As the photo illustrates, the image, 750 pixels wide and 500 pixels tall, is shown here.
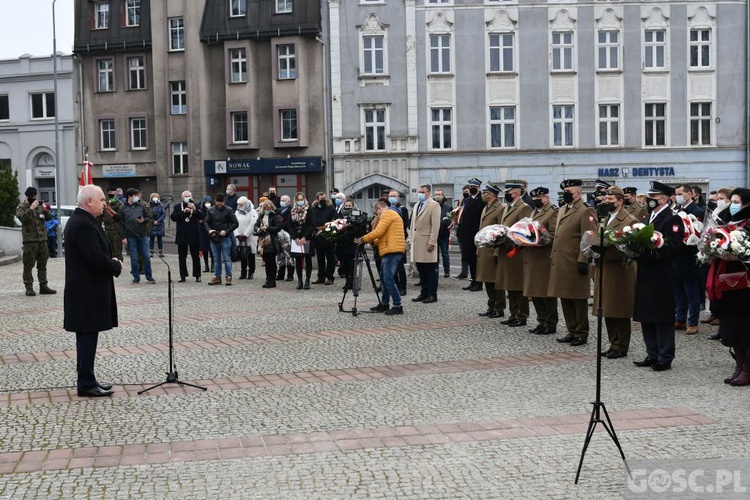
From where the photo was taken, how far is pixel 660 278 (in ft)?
33.1

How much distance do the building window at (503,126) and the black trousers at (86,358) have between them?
37172mm

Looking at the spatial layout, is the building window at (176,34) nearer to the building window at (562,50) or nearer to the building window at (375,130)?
the building window at (375,130)

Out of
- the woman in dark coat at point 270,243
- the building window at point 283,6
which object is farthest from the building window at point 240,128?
the woman in dark coat at point 270,243

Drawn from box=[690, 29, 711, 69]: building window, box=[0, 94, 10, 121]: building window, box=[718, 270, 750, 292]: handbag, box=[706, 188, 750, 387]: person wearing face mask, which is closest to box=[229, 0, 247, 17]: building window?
box=[0, 94, 10, 121]: building window

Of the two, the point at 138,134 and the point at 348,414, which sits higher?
the point at 138,134

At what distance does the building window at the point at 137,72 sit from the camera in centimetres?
4828

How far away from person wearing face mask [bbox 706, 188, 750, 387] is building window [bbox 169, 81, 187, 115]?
40.6m

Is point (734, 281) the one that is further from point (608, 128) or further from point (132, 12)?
point (132, 12)

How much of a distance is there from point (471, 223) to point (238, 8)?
100 ft

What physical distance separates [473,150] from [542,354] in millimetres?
34078

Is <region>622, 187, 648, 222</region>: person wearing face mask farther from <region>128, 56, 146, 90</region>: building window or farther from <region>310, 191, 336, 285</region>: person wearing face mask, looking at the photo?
<region>128, 56, 146, 90</region>: building window

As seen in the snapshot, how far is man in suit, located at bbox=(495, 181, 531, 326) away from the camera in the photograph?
13609mm

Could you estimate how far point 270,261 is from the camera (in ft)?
66.0

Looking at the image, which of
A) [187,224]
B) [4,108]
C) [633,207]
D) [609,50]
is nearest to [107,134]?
[4,108]
